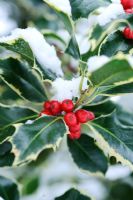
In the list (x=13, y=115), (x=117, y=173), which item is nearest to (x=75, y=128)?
(x=13, y=115)

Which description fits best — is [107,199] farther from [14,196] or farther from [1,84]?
[1,84]

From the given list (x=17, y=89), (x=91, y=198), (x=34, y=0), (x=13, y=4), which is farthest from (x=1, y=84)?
(x=13, y=4)

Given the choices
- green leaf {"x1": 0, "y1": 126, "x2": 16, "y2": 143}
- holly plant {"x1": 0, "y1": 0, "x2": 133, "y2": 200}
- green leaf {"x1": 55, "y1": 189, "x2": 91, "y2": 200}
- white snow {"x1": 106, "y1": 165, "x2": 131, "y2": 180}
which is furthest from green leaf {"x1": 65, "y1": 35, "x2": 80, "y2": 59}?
white snow {"x1": 106, "y1": 165, "x2": 131, "y2": 180}

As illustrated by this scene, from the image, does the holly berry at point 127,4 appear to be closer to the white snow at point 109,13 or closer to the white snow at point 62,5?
the white snow at point 109,13

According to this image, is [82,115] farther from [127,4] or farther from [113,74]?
[127,4]

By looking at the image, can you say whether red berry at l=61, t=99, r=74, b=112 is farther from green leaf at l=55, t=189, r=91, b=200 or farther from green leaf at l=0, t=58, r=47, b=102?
green leaf at l=55, t=189, r=91, b=200

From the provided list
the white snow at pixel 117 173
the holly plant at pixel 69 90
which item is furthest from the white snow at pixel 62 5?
the white snow at pixel 117 173
